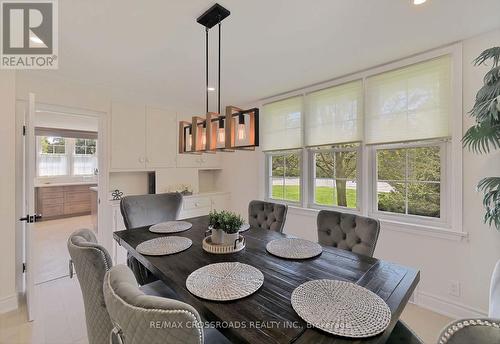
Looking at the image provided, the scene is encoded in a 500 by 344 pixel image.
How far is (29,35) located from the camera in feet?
5.96

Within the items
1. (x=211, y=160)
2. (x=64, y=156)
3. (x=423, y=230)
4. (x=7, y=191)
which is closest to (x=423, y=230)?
(x=423, y=230)

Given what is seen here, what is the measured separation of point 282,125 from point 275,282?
8.57 ft

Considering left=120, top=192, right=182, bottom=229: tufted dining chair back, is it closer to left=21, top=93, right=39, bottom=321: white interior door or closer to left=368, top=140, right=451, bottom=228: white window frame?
left=21, top=93, right=39, bottom=321: white interior door

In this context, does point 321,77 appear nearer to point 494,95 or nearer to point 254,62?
point 254,62

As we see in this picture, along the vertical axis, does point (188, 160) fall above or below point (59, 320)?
above

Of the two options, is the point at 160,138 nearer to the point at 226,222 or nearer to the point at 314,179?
the point at 314,179

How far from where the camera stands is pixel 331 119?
9.50ft

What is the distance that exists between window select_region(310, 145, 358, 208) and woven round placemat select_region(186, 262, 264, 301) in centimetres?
198

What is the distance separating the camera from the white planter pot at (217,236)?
1.63 metres

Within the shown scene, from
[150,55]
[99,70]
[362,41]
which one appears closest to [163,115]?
[99,70]

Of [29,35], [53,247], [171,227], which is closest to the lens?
[29,35]

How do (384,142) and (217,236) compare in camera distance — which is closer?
(217,236)

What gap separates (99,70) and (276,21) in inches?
79.1

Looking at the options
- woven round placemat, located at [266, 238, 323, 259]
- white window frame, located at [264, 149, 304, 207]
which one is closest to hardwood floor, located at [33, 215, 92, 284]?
woven round placemat, located at [266, 238, 323, 259]
